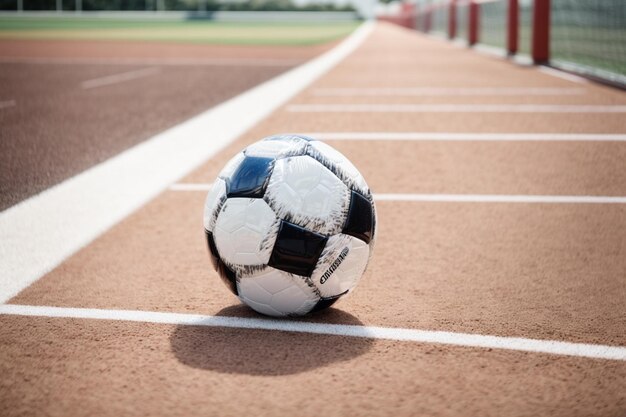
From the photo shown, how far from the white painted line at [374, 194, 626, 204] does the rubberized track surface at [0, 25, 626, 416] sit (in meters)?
0.09

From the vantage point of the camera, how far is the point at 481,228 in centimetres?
501

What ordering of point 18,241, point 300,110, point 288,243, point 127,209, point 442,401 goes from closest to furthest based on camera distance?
point 442,401 → point 288,243 → point 18,241 → point 127,209 → point 300,110

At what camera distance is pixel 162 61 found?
63.2 ft

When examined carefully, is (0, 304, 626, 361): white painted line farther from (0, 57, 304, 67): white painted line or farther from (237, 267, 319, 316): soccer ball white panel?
(0, 57, 304, 67): white painted line

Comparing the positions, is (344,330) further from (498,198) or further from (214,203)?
(498,198)

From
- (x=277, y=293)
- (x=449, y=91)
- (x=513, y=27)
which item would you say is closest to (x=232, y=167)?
(x=277, y=293)

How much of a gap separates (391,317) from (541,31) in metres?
15.9

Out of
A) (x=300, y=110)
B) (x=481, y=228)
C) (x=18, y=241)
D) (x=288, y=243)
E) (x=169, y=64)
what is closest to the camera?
(x=288, y=243)

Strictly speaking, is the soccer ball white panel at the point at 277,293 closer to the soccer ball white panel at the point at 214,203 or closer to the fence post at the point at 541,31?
the soccer ball white panel at the point at 214,203

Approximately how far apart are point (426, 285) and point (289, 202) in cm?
112

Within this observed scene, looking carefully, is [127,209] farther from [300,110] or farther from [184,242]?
[300,110]

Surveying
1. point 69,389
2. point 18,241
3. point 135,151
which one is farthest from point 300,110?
point 69,389

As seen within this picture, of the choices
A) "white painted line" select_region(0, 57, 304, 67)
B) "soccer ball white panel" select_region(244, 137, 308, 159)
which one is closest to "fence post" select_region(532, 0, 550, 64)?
"white painted line" select_region(0, 57, 304, 67)

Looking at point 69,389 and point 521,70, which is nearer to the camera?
point 69,389
